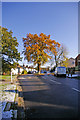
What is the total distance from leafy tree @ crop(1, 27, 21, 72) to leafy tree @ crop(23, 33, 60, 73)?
15.7m

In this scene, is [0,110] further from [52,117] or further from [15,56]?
[15,56]

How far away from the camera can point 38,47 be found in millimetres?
37906

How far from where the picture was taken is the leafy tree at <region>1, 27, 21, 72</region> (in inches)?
813

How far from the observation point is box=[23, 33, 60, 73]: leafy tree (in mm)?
38062

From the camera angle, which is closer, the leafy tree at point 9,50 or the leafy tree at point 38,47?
the leafy tree at point 9,50

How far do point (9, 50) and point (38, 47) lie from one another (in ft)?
57.4

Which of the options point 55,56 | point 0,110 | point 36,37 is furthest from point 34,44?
point 0,110

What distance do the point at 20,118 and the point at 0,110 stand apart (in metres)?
0.92

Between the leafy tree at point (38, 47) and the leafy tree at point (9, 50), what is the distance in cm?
1573

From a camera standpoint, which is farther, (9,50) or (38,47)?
(38,47)

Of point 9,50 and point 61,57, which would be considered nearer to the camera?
point 9,50

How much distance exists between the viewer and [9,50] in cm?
2136

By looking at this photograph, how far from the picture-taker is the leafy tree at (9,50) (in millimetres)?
20644

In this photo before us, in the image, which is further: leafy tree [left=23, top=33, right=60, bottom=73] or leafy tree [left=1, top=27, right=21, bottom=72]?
leafy tree [left=23, top=33, right=60, bottom=73]
